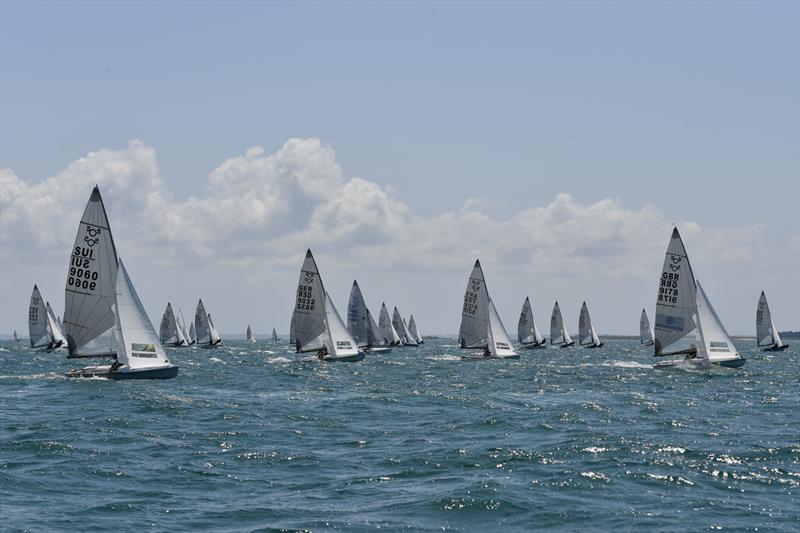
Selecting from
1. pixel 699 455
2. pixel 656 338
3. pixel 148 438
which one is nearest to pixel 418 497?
pixel 699 455

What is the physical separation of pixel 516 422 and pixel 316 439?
7192 millimetres

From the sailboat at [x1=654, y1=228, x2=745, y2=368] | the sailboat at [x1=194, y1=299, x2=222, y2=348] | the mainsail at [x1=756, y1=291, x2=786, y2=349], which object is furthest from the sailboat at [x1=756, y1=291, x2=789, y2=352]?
the sailboat at [x1=194, y1=299, x2=222, y2=348]

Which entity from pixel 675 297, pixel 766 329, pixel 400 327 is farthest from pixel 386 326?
pixel 675 297

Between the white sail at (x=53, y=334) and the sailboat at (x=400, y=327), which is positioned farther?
the sailboat at (x=400, y=327)

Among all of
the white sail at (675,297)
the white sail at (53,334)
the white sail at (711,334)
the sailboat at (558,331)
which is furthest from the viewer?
the sailboat at (558,331)

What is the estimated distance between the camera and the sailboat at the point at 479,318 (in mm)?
78750

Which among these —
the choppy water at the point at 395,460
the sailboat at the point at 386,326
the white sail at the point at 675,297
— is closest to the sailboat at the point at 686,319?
the white sail at the point at 675,297

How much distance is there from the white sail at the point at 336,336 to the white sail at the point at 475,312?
11214mm

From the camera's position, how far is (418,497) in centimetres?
1939

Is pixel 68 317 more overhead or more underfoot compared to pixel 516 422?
more overhead

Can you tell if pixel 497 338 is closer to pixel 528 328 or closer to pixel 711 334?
pixel 711 334

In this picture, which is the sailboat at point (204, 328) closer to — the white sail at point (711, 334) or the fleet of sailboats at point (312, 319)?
the fleet of sailboats at point (312, 319)

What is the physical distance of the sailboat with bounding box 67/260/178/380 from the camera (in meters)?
46.6

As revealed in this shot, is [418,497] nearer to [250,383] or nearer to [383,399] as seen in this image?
[383,399]
